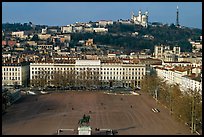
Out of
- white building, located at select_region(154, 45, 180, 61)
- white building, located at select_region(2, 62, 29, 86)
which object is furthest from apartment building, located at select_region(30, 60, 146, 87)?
white building, located at select_region(154, 45, 180, 61)

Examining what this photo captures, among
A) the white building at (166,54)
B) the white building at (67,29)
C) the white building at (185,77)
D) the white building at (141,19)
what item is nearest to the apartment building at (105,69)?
the white building at (185,77)

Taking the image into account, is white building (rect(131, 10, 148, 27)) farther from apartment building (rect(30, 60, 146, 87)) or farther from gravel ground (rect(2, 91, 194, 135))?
gravel ground (rect(2, 91, 194, 135))

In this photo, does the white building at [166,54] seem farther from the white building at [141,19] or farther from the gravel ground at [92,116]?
the white building at [141,19]

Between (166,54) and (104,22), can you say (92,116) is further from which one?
(104,22)

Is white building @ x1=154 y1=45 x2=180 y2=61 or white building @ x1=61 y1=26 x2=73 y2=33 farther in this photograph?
white building @ x1=61 y1=26 x2=73 y2=33

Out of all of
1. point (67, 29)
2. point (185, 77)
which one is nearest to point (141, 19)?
point (67, 29)

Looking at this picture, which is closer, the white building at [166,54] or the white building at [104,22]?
the white building at [166,54]
